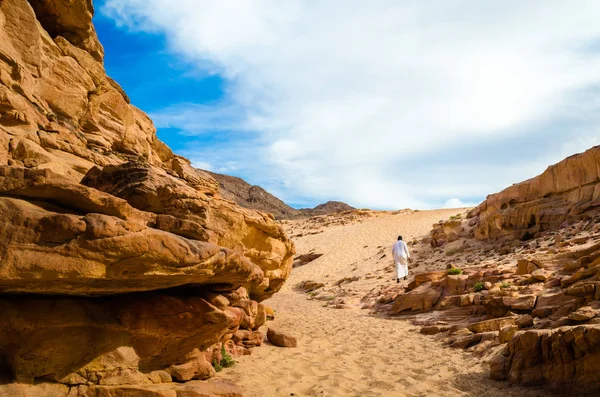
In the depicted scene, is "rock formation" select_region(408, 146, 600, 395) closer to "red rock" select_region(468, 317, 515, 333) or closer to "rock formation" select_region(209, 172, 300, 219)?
"red rock" select_region(468, 317, 515, 333)

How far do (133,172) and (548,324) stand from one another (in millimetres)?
7722

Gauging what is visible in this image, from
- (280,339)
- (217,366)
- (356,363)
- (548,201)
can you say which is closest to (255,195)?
(548,201)

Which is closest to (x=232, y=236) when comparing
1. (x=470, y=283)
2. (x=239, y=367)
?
(x=239, y=367)

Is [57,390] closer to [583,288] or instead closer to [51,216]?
[51,216]

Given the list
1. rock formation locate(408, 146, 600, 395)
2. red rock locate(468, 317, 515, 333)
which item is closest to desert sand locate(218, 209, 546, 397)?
rock formation locate(408, 146, 600, 395)

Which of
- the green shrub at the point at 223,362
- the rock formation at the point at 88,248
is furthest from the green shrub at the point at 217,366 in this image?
the rock formation at the point at 88,248

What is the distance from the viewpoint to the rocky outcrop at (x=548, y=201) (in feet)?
54.2

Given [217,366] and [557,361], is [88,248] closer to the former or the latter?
[217,366]

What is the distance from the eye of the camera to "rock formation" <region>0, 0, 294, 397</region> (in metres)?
3.46

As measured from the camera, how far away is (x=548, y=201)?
18203mm

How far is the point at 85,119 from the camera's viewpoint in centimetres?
754

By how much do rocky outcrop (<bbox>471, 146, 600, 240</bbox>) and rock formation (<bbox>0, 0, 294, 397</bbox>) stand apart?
1558 cm

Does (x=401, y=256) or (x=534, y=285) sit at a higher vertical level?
(x=401, y=256)

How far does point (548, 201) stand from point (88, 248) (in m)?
20.1
